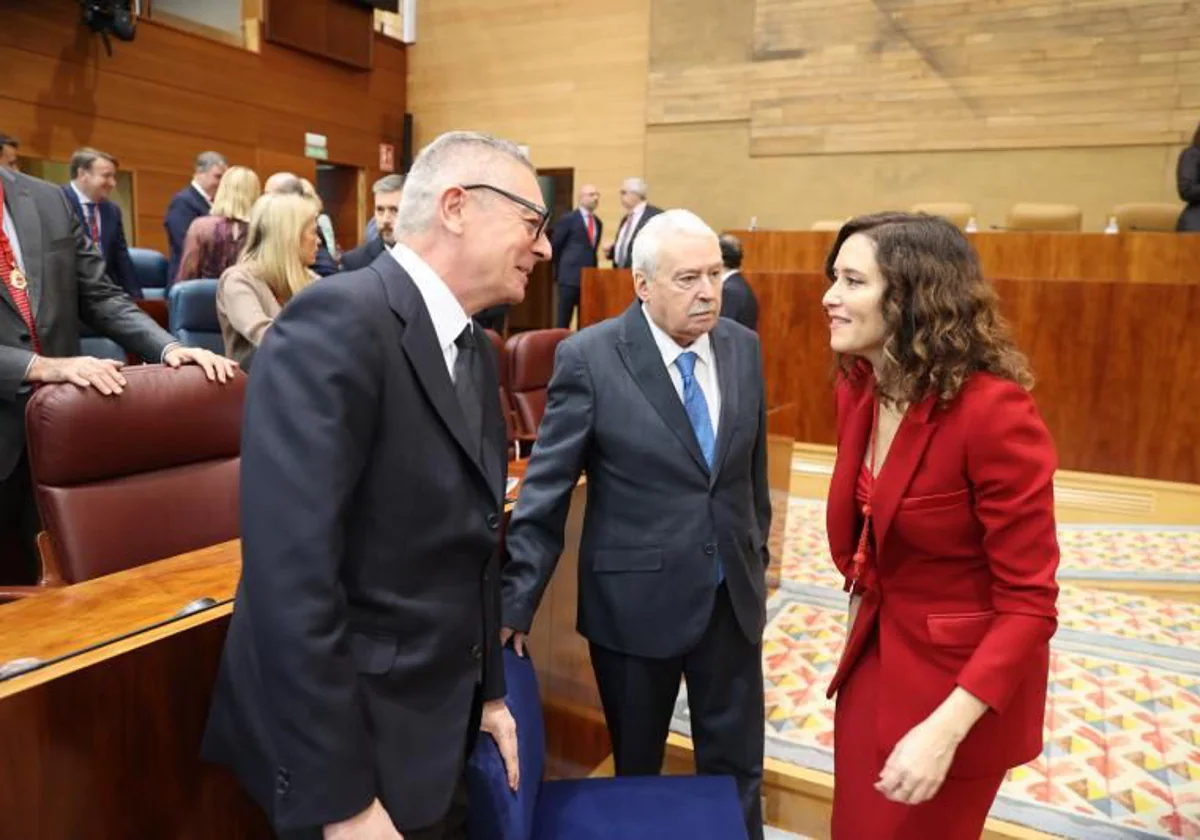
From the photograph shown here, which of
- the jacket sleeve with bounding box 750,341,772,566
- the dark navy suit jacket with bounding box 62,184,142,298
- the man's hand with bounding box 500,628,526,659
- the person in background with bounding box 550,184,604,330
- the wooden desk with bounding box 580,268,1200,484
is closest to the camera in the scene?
the man's hand with bounding box 500,628,526,659

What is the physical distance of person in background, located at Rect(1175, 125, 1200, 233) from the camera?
4656 millimetres

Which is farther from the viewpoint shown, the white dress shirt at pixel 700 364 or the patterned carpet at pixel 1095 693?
the patterned carpet at pixel 1095 693

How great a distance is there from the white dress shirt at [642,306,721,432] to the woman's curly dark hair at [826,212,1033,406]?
1.38ft

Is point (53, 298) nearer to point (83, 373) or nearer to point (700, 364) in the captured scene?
point (83, 373)

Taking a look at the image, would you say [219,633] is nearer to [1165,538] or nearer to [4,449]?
[4,449]

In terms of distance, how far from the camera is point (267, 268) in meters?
2.51

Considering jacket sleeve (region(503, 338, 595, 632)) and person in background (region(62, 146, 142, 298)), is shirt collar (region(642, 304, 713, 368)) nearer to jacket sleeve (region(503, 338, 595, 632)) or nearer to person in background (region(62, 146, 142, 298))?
jacket sleeve (region(503, 338, 595, 632))

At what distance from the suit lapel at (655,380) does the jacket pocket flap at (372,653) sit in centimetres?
73

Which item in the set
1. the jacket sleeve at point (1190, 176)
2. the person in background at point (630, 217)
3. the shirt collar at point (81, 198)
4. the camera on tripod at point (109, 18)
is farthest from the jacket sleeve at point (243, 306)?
the camera on tripod at point (109, 18)

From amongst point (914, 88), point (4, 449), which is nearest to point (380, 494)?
point (4, 449)

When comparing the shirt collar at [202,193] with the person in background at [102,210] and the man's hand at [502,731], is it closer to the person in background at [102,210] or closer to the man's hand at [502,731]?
the person in background at [102,210]

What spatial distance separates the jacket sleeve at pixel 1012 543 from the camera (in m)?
1.07

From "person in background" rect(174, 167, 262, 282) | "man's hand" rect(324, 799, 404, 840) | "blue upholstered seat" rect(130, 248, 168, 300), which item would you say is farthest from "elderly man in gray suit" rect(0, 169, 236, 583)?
"blue upholstered seat" rect(130, 248, 168, 300)

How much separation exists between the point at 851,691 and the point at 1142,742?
4.98ft
